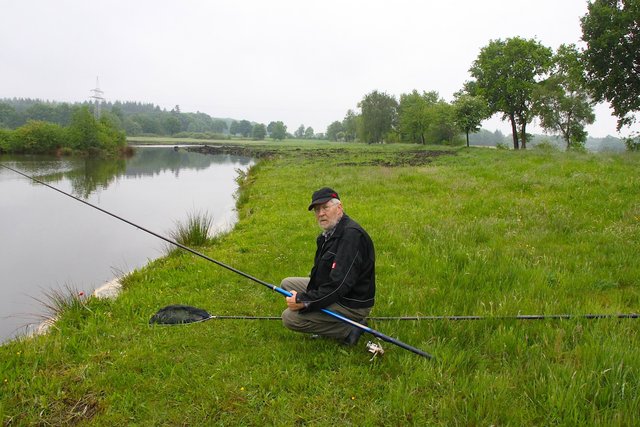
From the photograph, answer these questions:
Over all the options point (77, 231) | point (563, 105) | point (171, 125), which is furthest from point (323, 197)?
point (171, 125)

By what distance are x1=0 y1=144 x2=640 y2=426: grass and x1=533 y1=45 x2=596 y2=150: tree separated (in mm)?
39575

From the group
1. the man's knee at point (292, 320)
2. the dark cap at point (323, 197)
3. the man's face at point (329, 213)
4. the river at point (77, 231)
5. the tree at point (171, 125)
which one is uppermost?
the tree at point (171, 125)

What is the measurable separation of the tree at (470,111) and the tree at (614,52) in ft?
52.3

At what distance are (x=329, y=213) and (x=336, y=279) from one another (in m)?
0.77

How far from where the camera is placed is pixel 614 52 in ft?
85.3

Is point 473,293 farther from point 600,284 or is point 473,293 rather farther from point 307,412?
A: point 307,412

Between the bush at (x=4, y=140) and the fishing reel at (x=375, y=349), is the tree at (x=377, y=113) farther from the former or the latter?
the fishing reel at (x=375, y=349)

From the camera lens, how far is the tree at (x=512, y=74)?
4097 cm

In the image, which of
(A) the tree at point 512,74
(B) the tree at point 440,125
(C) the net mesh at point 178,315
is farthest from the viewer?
(B) the tree at point 440,125

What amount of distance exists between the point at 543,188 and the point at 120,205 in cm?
1999

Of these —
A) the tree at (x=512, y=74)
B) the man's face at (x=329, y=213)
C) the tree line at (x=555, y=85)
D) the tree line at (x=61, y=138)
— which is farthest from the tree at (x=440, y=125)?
the tree line at (x=61, y=138)

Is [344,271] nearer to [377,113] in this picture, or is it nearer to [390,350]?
[390,350]

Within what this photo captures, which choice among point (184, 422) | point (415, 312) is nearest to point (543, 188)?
point (415, 312)

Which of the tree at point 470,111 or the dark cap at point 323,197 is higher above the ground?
the tree at point 470,111
